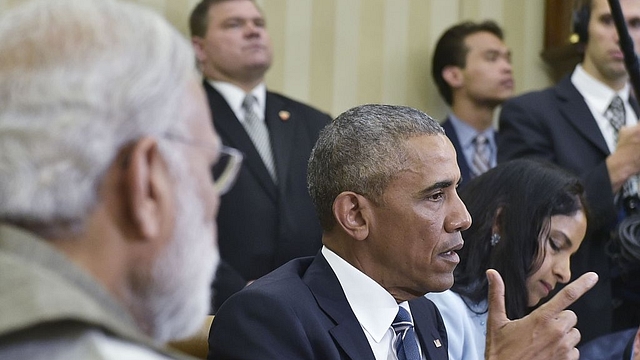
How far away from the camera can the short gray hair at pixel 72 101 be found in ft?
3.47

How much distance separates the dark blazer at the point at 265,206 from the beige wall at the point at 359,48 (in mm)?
695

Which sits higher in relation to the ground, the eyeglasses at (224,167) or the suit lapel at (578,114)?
the eyeglasses at (224,167)

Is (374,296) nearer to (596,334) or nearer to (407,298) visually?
(407,298)

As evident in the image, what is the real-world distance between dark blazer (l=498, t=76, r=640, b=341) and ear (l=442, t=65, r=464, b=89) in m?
0.80

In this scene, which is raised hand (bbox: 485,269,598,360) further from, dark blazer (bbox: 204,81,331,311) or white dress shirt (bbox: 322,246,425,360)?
dark blazer (bbox: 204,81,331,311)

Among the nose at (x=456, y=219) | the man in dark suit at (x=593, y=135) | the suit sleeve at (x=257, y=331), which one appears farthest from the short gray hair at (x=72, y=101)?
the man in dark suit at (x=593, y=135)

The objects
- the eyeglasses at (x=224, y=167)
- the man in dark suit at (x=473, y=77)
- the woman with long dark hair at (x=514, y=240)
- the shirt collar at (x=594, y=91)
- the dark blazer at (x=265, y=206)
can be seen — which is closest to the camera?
the eyeglasses at (x=224, y=167)

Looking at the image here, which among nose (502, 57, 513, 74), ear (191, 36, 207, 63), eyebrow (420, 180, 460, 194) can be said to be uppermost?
eyebrow (420, 180, 460, 194)

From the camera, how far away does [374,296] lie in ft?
6.81

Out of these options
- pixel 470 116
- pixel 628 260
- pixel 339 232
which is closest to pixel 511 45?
pixel 470 116

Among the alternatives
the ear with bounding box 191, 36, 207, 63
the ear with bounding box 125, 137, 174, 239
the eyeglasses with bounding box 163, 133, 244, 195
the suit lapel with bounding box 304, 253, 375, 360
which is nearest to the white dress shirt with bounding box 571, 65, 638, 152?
the ear with bounding box 191, 36, 207, 63

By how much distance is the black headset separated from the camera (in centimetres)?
379

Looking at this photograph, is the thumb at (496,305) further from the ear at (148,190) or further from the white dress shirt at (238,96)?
the white dress shirt at (238,96)

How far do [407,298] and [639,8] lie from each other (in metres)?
2.08
